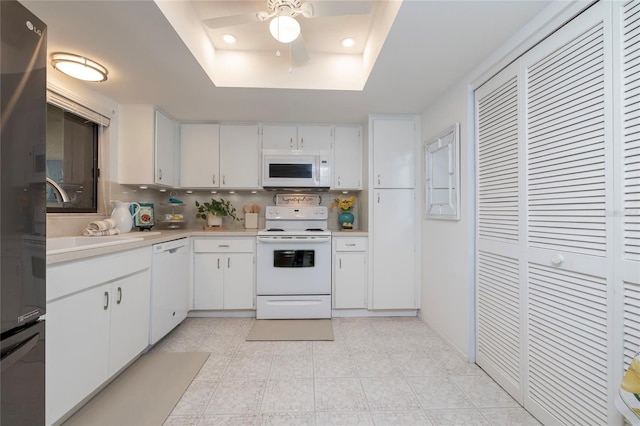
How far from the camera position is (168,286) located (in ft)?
7.39

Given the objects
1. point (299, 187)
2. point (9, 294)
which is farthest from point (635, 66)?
point (299, 187)

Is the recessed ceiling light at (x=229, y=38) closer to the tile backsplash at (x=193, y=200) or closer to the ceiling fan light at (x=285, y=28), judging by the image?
the ceiling fan light at (x=285, y=28)

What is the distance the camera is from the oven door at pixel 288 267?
8.91 ft

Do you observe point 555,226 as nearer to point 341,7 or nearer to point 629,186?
point 629,186

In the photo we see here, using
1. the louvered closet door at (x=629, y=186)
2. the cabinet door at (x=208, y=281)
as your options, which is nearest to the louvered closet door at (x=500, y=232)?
the louvered closet door at (x=629, y=186)

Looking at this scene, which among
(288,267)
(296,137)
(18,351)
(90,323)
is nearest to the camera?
(18,351)

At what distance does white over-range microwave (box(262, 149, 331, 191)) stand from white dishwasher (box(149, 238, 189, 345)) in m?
1.14

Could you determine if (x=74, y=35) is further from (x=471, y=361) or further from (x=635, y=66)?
(x=471, y=361)

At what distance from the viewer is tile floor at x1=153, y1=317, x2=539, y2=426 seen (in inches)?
56.1

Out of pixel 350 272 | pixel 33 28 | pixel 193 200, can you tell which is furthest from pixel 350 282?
pixel 33 28

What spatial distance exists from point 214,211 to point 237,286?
0.94 meters

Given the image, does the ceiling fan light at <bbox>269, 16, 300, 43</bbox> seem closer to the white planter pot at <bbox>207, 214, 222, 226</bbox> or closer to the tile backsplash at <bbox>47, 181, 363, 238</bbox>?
the tile backsplash at <bbox>47, 181, 363, 238</bbox>

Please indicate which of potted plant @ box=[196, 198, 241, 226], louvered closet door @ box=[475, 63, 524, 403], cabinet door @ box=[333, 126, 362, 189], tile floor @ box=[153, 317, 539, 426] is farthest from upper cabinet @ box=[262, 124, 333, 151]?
tile floor @ box=[153, 317, 539, 426]

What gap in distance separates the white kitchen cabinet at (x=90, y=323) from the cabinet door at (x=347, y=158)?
6.90 feet
